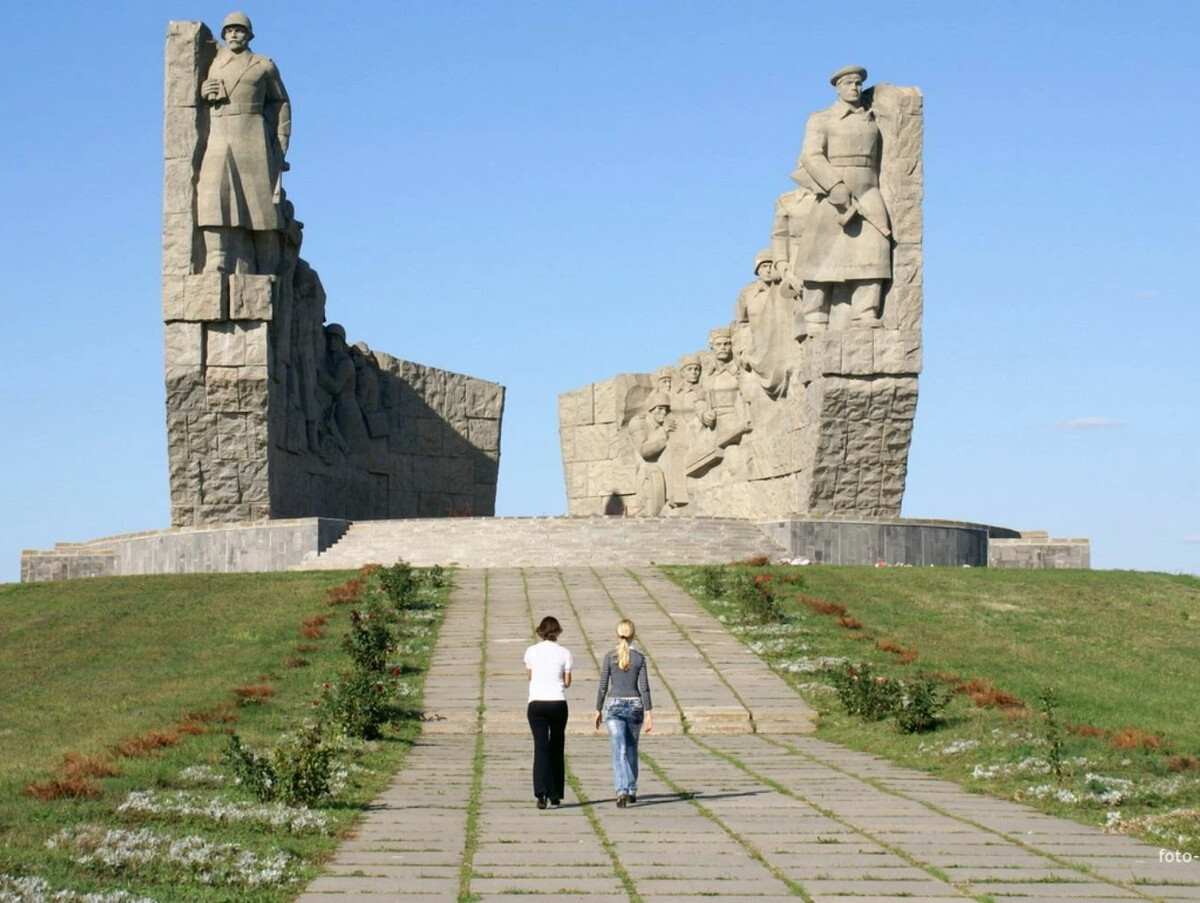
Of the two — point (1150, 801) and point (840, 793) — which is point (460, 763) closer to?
point (840, 793)

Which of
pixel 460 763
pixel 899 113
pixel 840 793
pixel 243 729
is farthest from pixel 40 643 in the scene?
pixel 899 113

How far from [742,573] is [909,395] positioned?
5.33 meters

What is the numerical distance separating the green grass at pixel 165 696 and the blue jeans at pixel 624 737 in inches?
56.4

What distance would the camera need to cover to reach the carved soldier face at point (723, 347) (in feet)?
96.8

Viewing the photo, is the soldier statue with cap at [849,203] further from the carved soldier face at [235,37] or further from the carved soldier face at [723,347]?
the carved soldier face at [235,37]

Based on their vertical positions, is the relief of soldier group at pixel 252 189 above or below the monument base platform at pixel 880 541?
above

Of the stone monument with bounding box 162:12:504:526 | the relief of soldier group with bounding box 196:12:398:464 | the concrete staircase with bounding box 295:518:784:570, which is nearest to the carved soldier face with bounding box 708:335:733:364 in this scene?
the concrete staircase with bounding box 295:518:784:570

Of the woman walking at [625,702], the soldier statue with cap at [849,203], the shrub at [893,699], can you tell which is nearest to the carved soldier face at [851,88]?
the soldier statue with cap at [849,203]

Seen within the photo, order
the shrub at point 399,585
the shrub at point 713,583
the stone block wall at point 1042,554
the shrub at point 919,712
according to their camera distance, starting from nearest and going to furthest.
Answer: the shrub at point 919,712 → the shrub at point 399,585 → the shrub at point 713,583 → the stone block wall at point 1042,554

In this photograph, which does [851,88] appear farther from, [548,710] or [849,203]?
[548,710]

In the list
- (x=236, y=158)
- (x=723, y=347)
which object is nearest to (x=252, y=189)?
(x=236, y=158)

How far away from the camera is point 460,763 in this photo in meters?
11.4

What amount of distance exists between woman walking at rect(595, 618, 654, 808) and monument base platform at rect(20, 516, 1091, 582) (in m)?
11.4

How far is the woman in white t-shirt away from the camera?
9398 mm
